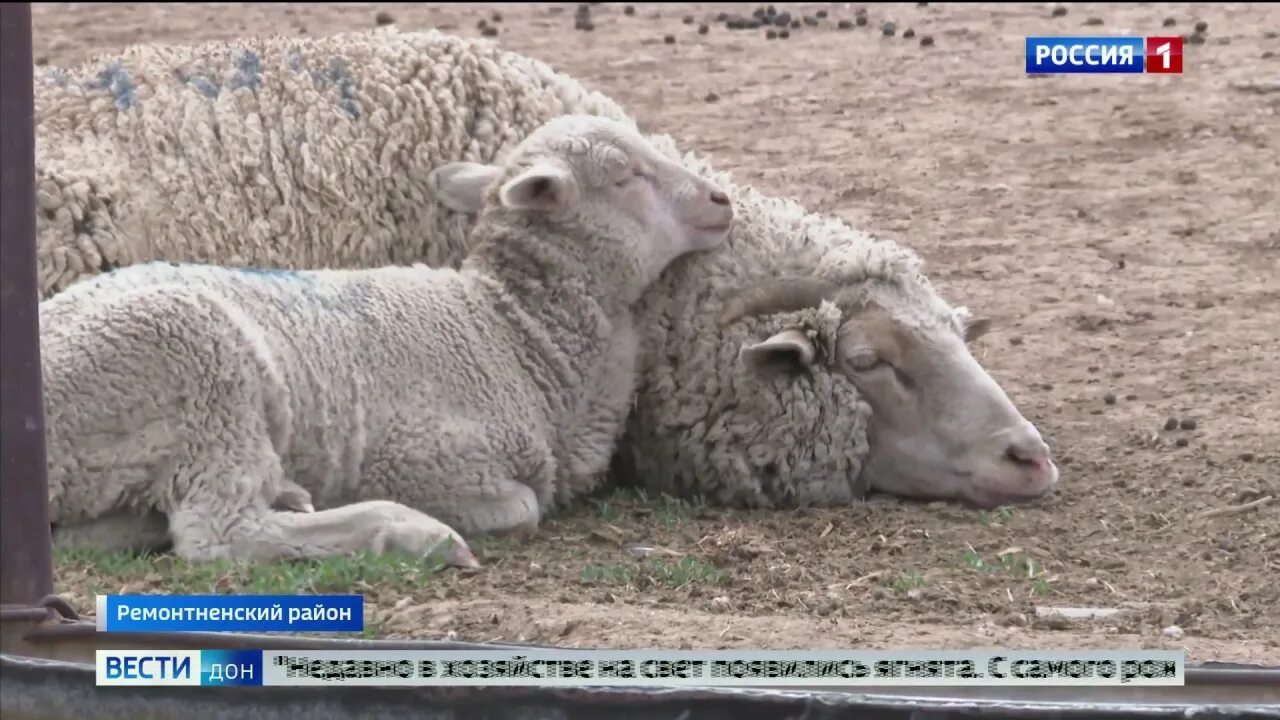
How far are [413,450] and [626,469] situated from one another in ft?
3.23

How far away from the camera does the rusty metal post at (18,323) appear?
399cm

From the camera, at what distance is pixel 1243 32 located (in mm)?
12086

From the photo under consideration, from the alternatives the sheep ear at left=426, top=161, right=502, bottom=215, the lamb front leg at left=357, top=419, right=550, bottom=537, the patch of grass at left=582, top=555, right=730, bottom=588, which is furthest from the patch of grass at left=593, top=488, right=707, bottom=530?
the sheep ear at left=426, top=161, right=502, bottom=215

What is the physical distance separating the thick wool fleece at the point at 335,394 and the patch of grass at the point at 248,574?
0.11 meters

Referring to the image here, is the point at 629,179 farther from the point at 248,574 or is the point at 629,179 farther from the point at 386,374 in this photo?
the point at 248,574

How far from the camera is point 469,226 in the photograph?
7305 mm

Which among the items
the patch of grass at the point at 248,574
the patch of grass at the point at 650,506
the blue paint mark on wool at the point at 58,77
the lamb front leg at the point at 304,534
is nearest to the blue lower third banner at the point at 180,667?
the patch of grass at the point at 248,574

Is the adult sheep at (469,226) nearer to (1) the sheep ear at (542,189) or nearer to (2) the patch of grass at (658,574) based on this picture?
(1) the sheep ear at (542,189)

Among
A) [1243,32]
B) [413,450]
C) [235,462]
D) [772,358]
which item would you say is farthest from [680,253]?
[1243,32]

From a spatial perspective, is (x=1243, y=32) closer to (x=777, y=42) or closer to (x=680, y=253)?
(x=777, y=42)

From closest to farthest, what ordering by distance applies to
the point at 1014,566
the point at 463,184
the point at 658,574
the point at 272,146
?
the point at 658,574
the point at 1014,566
the point at 463,184
the point at 272,146

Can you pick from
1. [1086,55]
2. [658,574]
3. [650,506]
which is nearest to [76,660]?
[658,574]

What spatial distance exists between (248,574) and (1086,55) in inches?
277

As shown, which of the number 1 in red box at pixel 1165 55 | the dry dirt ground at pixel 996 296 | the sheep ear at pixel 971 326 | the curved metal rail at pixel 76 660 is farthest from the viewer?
the number 1 in red box at pixel 1165 55
